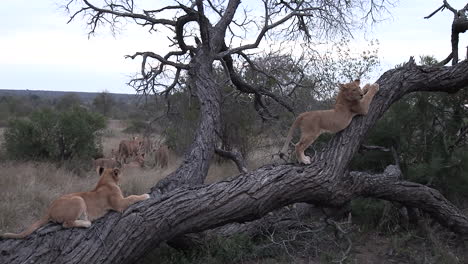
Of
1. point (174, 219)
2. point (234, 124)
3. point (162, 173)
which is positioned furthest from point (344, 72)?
point (174, 219)

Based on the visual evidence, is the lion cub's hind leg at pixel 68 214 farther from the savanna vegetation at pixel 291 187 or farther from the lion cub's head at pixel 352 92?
the lion cub's head at pixel 352 92

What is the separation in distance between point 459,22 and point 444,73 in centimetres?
138

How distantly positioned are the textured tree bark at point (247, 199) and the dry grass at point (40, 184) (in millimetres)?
3313

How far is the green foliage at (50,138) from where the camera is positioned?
16.8 metres

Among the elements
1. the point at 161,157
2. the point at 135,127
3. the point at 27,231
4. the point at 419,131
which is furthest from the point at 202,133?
the point at 135,127

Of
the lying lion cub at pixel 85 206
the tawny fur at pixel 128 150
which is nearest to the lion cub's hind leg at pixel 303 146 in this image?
the lying lion cub at pixel 85 206

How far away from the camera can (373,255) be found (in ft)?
26.7

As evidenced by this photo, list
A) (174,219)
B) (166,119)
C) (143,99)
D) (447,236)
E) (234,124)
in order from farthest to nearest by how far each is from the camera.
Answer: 1. (234,124)
2. (166,119)
3. (143,99)
4. (447,236)
5. (174,219)

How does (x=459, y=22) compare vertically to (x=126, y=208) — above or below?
above

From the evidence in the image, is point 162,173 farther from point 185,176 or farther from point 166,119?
point 185,176

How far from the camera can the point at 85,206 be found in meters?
6.16

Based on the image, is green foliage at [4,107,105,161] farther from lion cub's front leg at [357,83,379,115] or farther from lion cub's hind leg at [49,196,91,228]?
lion cub's front leg at [357,83,379,115]

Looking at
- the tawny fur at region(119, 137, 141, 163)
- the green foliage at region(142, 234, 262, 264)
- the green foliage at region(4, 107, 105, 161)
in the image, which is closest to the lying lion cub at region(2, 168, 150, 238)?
the green foliage at region(142, 234, 262, 264)

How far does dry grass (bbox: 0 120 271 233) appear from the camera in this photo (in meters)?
9.63
